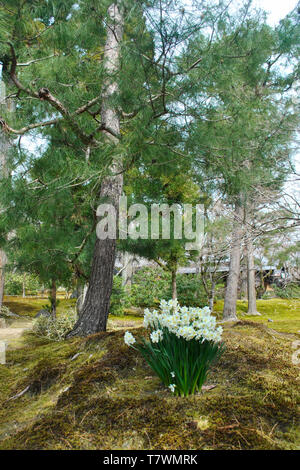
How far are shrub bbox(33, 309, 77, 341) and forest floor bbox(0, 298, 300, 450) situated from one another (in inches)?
79.0

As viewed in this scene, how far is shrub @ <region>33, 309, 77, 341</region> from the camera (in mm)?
4828

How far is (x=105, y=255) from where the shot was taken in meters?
3.51

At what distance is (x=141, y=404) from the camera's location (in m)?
1.74

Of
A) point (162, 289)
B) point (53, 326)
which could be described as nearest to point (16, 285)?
point (162, 289)

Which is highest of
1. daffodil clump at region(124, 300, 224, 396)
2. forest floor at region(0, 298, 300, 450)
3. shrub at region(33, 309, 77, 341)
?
daffodil clump at region(124, 300, 224, 396)

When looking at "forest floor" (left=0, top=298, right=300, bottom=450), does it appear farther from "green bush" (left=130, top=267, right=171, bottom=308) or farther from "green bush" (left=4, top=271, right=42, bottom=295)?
"green bush" (left=4, top=271, right=42, bottom=295)

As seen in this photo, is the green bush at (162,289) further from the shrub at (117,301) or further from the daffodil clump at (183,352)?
the daffodil clump at (183,352)

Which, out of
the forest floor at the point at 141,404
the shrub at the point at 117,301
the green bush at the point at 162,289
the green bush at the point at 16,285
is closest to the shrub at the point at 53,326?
the forest floor at the point at 141,404

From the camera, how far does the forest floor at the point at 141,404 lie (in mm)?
1471

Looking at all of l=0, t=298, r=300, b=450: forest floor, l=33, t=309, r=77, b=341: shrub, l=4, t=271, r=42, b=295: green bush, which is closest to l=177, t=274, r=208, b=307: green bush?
l=33, t=309, r=77, b=341: shrub

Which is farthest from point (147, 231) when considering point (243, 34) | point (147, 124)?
point (243, 34)

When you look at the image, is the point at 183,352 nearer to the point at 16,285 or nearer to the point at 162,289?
the point at 162,289

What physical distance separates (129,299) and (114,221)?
6.19m

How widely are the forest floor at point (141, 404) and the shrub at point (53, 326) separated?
2.01 metres
